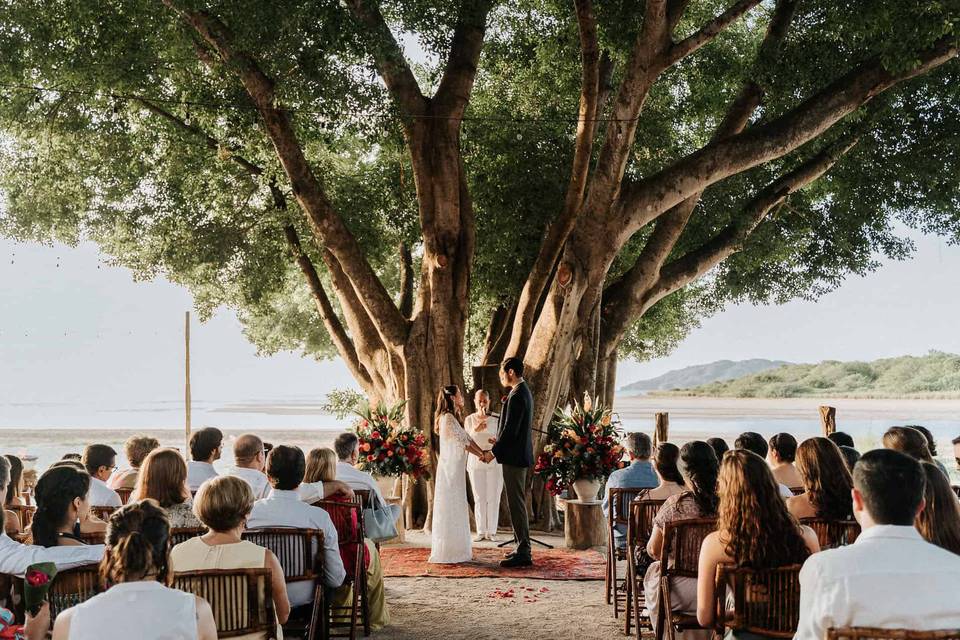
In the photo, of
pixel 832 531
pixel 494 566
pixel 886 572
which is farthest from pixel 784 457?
pixel 886 572

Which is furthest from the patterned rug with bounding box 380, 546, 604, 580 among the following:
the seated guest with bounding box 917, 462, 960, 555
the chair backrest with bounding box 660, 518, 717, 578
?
the seated guest with bounding box 917, 462, 960, 555

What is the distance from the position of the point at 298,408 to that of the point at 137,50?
68.8 m

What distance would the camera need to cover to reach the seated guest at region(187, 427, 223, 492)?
245 inches

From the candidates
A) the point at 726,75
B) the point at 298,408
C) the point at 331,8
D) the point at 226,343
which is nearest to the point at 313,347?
the point at 726,75

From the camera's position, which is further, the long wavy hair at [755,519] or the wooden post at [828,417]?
the wooden post at [828,417]

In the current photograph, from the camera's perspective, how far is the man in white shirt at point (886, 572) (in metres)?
2.76

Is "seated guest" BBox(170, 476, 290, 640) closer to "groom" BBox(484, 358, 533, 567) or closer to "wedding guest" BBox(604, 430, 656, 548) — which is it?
"wedding guest" BBox(604, 430, 656, 548)

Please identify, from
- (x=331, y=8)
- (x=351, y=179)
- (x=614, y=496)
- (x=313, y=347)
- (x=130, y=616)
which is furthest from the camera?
(x=313, y=347)

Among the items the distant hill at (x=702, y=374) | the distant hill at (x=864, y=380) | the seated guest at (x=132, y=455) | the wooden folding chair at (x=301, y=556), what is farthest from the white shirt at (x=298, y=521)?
the distant hill at (x=702, y=374)

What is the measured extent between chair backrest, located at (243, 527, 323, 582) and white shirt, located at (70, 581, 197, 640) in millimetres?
1803

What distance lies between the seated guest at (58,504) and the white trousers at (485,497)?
→ 7.48 m

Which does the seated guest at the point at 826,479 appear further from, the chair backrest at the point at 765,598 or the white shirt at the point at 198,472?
the white shirt at the point at 198,472

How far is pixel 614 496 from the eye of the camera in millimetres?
6789

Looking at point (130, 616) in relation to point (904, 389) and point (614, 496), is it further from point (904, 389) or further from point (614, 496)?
point (904, 389)
